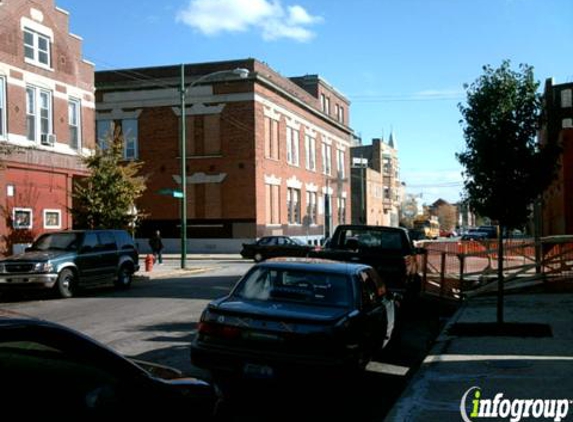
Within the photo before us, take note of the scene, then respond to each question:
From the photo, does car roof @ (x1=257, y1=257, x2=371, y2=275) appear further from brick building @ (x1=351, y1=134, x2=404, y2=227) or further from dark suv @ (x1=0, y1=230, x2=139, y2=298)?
brick building @ (x1=351, y1=134, x2=404, y2=227)

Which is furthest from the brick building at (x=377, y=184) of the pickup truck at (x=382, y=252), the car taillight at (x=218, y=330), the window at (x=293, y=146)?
the car taillight at (x=218, y=330)

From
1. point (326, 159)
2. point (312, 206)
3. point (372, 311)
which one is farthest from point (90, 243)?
point (326, 159)

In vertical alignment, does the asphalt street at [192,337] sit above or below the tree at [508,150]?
below

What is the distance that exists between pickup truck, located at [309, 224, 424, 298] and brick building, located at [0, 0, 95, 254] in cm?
1401

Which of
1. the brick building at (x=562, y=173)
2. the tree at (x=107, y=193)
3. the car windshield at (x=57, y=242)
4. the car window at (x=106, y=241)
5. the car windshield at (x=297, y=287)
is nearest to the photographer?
the car windshield at (x=297, y=287)

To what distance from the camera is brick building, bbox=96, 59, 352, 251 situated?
44.2 meters

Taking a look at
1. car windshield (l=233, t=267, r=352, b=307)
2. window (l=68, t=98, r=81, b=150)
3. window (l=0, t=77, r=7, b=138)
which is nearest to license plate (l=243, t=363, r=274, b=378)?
car windshield (l=233, t=267, r=352, b=307)

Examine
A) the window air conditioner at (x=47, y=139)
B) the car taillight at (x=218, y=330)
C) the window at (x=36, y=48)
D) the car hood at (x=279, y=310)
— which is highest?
the window at (x=36, y=48)

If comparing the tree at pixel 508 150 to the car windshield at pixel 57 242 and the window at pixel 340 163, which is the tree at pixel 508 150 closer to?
the car windshield at pixel 57 242

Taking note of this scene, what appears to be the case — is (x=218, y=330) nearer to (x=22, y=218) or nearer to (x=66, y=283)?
(x=66, y=283)

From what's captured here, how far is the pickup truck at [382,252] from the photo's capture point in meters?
13.0

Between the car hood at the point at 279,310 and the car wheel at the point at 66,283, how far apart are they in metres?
11.0

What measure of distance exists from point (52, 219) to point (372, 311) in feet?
70.5

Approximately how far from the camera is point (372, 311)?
7.91 metres
